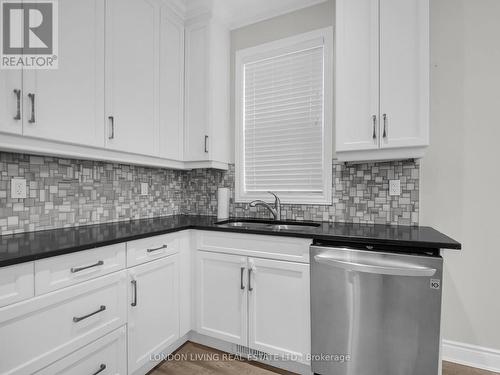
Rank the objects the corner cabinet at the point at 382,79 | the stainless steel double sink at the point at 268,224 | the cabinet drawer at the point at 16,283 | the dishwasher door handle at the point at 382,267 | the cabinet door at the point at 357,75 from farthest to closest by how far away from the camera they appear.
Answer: the stainless steel double sink at the point at 268,224
the cabinet door at the point at 357,75
the corner cabinet at the point at 382,79
the dishwasher door handle at the point at 382,267
the cabinet drawer at the point at 16,283

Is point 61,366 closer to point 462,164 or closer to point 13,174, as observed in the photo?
point 13,174

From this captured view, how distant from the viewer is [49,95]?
143 cm

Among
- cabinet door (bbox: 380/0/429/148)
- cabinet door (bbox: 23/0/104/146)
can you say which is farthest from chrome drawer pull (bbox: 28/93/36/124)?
cabinet door (bbox: 380/0/429/148)

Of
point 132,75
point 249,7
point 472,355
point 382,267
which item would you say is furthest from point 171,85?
point 472,355

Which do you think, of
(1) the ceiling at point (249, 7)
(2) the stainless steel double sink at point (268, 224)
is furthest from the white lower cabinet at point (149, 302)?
(1) the ceiling at point (249, 7)

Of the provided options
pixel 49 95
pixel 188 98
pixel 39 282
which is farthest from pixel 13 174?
pixel 188 98

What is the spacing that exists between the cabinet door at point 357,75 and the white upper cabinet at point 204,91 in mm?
1052

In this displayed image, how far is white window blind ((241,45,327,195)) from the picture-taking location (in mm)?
2270

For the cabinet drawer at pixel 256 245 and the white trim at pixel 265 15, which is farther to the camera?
the white trim at pixel 265 15

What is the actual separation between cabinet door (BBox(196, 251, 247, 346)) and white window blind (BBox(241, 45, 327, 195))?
2.69 feet

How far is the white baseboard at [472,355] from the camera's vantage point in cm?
175

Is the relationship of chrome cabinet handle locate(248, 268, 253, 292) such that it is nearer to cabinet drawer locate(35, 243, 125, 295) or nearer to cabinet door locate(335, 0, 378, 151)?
cabinet drawer locate(35, 243, 125, 295)

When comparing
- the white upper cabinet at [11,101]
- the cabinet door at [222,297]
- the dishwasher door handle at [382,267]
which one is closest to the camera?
the white upper cabinet at [11,101]

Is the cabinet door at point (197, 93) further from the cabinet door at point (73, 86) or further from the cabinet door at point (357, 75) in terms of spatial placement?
the cabinet door at point (357, 75)
